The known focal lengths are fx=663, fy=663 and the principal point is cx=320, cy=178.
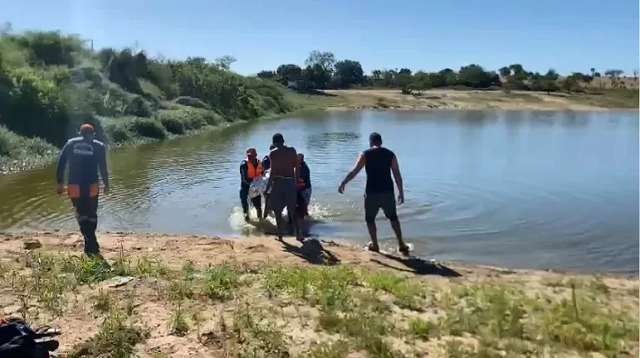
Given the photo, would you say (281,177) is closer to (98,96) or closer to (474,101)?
(98,96)

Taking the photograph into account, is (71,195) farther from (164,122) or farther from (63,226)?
(164,122)

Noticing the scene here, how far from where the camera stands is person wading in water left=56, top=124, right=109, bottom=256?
8.78m

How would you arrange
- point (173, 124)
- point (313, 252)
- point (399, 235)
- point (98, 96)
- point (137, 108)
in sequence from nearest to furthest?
1. point (313, 252)
2. point (399, 235)
3. point (98, 96)
4. point (137, 108)
5. point (173, 124)

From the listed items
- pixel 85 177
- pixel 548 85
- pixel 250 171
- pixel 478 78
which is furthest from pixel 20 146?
pixel 478 78

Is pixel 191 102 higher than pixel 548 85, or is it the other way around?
pixel 548 85

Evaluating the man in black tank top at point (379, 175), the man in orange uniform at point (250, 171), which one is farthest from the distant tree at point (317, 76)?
the man in black tank top at point (379, 175)

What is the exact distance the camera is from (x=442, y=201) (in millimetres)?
15641

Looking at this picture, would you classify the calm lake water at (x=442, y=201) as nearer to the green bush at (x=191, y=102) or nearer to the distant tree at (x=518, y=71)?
the green bush at (x=191, y=102)

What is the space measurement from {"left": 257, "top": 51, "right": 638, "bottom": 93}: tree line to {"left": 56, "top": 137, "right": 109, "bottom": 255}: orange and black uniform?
→ 280ft

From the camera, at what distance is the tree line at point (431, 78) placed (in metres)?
102

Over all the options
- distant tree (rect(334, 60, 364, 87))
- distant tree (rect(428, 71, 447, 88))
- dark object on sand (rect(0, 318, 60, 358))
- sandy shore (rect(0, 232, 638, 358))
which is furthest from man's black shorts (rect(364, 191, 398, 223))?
distant tree (rect(428, 71, 447, 88))

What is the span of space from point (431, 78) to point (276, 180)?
353 ft

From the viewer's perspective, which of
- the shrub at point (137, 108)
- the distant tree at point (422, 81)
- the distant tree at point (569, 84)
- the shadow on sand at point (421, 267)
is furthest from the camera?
the distant tree at point (422, 81)

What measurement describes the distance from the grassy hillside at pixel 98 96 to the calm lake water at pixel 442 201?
2.76 m
